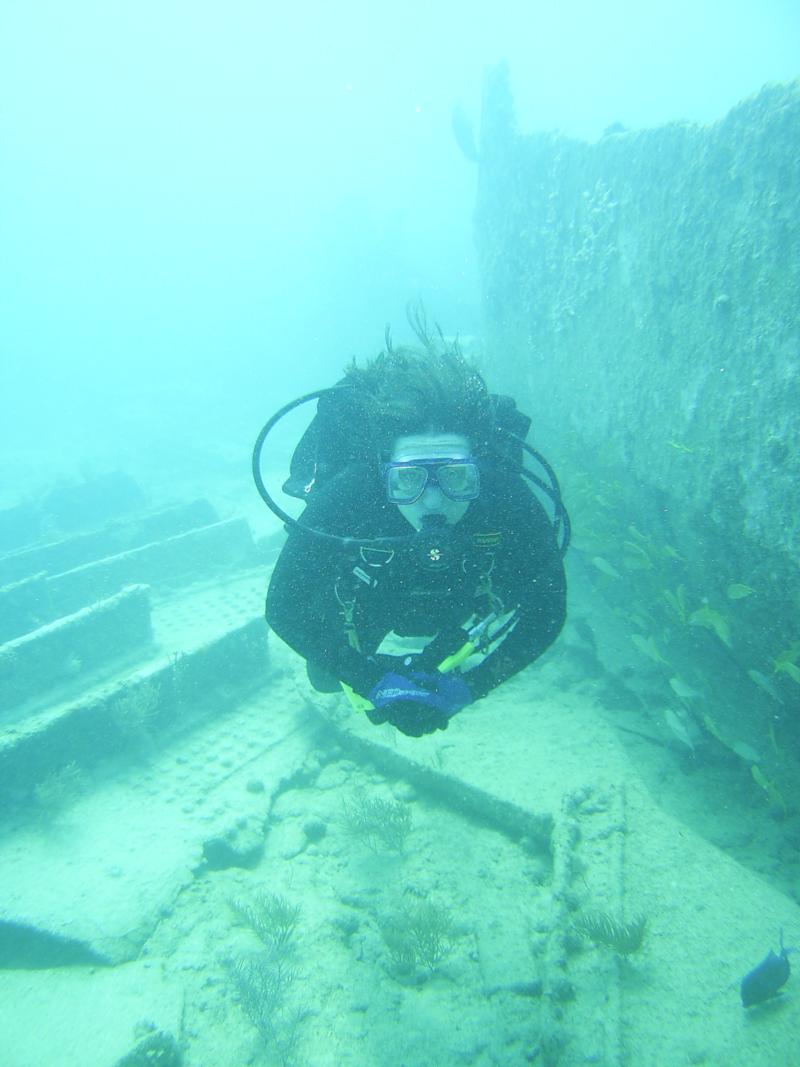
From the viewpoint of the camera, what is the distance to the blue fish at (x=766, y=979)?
2.81 m

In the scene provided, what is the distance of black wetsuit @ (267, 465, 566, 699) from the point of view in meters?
2.98

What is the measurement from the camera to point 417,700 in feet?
8.54

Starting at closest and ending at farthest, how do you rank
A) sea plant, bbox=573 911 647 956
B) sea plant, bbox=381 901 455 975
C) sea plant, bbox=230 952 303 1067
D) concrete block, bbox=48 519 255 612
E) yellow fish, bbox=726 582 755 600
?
sea plant, bbox=573 911 647 956 < sea plant, bbox=230 952 303 1067 < sea plant, bbox=381 901 455 975 < yellow fish, bbox=726 582 755 600 < concrete block, bbox=48 519 255 612

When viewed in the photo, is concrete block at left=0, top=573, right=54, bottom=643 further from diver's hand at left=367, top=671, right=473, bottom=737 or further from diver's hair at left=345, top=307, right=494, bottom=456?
diver's hand at left=367, top=671, right=473, bottom=737

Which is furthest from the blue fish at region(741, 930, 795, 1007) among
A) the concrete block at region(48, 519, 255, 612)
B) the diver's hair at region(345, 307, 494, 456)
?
the concrete block at region(48, 519, 255, 612)

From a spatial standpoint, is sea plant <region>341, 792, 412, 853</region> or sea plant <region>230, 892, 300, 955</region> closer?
sea plant <region>230, 892, 300, 955</region>

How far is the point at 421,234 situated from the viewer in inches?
3007

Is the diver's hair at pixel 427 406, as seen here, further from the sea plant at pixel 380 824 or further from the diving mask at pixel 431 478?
the sea plant at pixel 380 824

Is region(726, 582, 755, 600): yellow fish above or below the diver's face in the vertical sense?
below

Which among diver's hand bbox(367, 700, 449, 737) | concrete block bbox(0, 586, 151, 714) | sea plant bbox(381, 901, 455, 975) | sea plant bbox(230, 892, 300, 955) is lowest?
concrete block bbox(0, 586, 151, 714)

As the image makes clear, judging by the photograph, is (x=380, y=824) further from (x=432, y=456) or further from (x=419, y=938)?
(x=432, y=456)

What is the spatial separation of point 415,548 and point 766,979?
113 inches

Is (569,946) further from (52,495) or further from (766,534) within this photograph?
(52,495)

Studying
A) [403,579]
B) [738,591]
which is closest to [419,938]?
[403,579]
